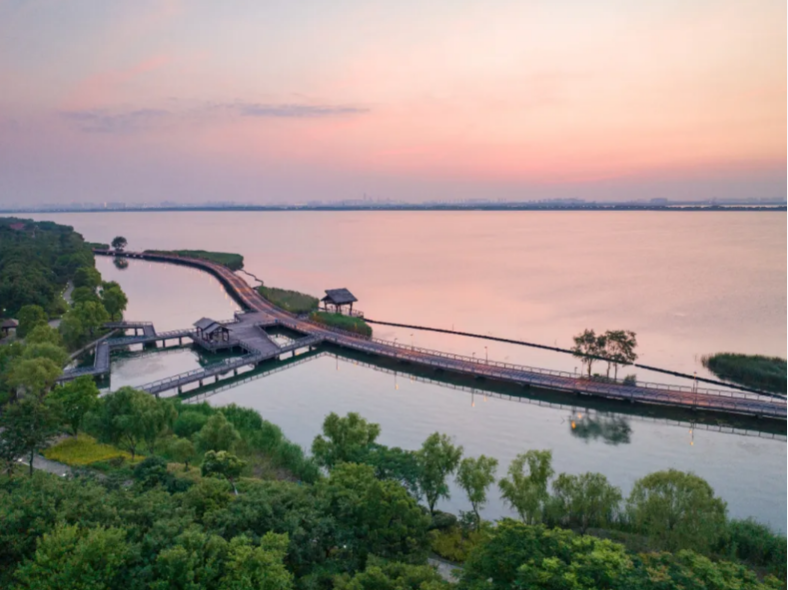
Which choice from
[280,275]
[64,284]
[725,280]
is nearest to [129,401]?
[64,284]

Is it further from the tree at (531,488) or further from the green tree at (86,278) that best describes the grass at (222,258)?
the tree at (531,488)

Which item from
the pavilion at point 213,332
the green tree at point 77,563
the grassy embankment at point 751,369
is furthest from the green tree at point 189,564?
the grassy embankment at point 751,369

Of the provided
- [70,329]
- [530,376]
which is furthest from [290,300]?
[530,376]

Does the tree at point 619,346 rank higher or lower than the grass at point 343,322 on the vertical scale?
higher

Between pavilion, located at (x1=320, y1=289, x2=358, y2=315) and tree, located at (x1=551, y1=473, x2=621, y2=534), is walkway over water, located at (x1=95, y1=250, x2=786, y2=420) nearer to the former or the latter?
pavilion, located at (x1=320, y1=289, x2=358, y2=315)

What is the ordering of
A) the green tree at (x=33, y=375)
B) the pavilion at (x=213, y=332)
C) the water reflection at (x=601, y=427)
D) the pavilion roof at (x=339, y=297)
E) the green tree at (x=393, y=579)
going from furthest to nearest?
the pavilion roof at (x=339, y=297), the pavilion at (x=213, y=332), the water reflection at (x=601, y=427), the green tree at (x=33, y=375), the green tree at (x=393, y=579)

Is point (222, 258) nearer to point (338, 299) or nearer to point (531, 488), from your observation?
point (338, 299)
